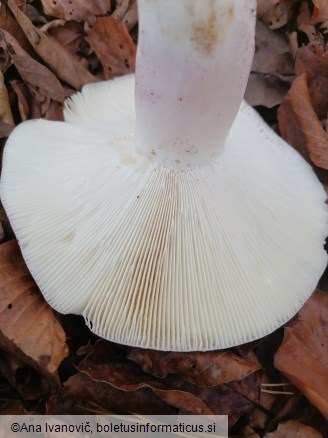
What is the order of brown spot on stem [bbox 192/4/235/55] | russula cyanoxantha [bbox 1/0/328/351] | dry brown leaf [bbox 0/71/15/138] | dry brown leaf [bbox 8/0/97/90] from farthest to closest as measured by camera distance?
dry brown leaf [bbox 8/0/97/90] < dry brown leaf [bbox 0/71/15/138] < russula cyanoxantha [bbox 1/0/328/351] < brown spot on stem [bbox 192/4/235/55]

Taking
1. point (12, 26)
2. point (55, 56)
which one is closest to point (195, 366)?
point (55, 56)

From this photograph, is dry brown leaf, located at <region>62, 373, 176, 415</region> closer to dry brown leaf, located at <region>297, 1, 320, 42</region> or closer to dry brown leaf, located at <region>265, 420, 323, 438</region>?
dry brown leaf, located at <region>265, 420, 323, 438</region>

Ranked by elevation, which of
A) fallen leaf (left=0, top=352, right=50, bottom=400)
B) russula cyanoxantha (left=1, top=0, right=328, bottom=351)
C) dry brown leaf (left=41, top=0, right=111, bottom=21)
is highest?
dry brown leaf (left=41, top=0, right=111, bottom=21)

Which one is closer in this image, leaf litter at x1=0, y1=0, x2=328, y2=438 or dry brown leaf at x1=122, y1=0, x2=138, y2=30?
leaf litter at x1=0, y1=0, x2=328, y2=438

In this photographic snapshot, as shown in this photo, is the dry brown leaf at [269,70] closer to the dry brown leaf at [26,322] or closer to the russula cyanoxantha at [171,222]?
the russula cyanoxantha at [171,222]

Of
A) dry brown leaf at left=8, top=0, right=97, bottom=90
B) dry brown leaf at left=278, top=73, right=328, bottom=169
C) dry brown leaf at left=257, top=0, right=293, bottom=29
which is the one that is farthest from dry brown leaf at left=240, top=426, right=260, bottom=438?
dry brown leaf at left=257, top=0, right=293, bottom=29

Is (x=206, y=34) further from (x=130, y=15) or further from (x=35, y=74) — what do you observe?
(x=130, y=15)

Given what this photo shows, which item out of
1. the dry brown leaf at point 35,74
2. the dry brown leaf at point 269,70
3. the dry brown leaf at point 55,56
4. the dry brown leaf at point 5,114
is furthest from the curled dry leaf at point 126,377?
the dry brown leaf at point 269,70

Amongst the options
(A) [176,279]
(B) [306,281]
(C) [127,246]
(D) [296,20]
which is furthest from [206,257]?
(D) [296,20]
